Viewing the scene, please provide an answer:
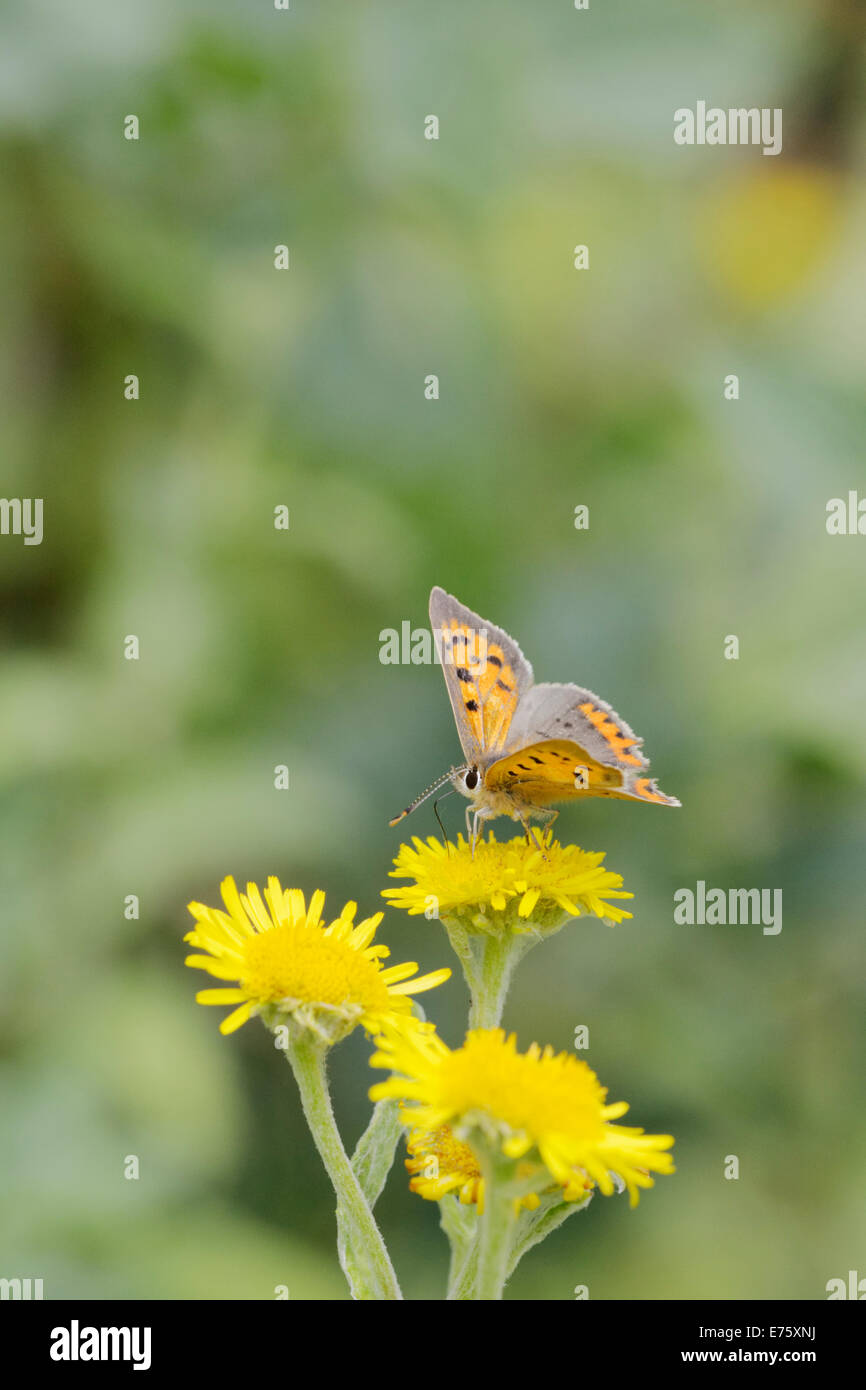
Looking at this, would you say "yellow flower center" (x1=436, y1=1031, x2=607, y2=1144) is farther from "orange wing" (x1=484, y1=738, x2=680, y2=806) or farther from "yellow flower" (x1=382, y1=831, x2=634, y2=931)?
"orange wing" (x1=484, y1=738, x2=680, y2=806)

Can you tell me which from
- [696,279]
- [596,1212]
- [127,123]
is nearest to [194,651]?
[127,123]

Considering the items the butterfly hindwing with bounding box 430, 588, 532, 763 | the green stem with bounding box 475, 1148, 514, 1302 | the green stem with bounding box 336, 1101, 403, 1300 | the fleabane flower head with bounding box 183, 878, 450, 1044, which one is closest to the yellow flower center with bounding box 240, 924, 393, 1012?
the fleabane flower head with bounding box 183, 878, 450, 1044

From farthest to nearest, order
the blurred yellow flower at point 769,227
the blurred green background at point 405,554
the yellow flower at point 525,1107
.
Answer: the blurred yellow flower at point 769,227, the blurred green background at point 405,554, the yellow flower at point 525,1107

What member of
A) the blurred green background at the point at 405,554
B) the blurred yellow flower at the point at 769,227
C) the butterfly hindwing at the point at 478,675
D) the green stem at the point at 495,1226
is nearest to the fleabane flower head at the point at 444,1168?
the green stem at the point at 495,1226

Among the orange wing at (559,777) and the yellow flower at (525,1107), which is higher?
the orange wing at (559,777)

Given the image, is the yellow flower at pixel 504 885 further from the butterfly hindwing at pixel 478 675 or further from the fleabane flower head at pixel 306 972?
the butterfly hindwing at pixel 478 675
